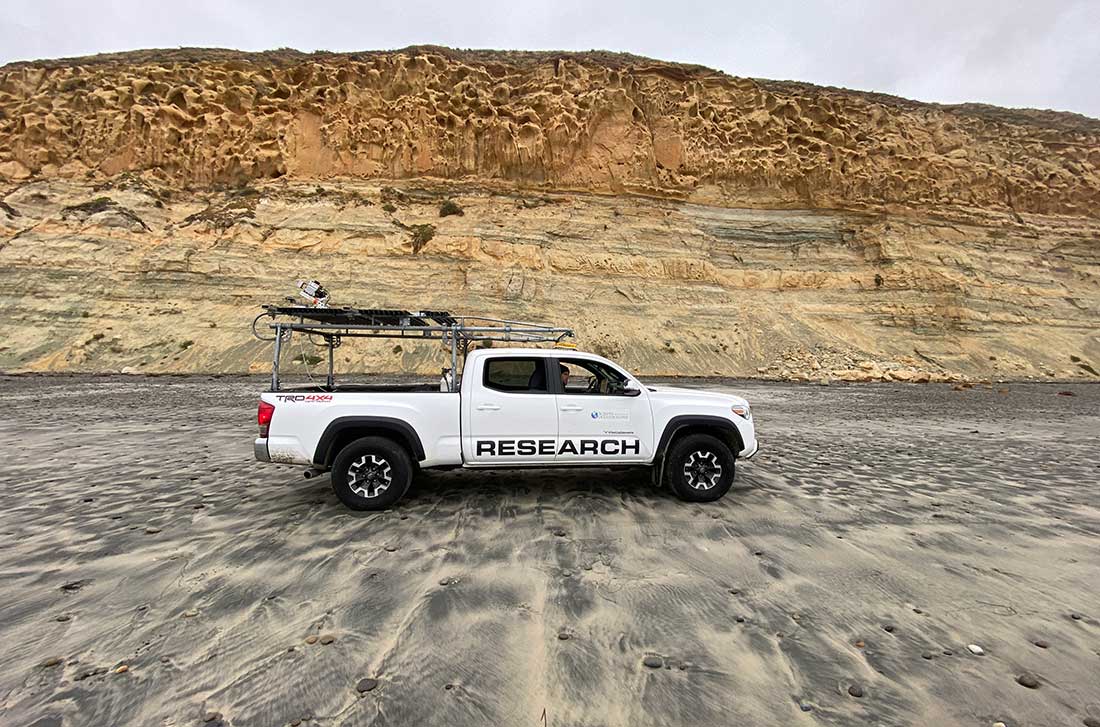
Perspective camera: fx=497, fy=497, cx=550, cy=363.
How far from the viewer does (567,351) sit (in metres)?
6.10

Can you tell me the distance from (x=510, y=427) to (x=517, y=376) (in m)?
0.68

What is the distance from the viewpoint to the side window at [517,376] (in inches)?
231

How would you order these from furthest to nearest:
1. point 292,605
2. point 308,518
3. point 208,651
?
point 308,518 < point 292,605 < point 208,651

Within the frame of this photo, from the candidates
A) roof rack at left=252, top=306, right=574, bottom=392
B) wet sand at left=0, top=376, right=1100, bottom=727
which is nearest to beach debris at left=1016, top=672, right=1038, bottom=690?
wet sand at left=0, top=376, right=1100, bottom=727

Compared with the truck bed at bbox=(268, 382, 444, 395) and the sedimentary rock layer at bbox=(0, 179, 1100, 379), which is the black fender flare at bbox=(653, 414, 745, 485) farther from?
the sedimentary rock layer at bbox=(0, 179, 1100, 379)

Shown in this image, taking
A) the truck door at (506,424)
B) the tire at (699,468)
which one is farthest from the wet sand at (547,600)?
the truck door at (506,424)

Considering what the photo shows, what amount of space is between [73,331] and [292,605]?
33351mm

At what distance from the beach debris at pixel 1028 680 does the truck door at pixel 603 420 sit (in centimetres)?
352

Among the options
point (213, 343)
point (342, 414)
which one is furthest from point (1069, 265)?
point (213, 343)

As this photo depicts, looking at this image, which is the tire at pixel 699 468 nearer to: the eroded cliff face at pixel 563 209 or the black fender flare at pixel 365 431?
the black fender flare at pixel 365 431

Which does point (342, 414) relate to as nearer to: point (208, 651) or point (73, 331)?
point (208, 651)

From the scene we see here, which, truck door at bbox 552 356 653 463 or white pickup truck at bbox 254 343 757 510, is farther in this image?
truck door at bbox 552 356 653 463

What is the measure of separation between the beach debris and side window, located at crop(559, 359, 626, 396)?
12.9 ft

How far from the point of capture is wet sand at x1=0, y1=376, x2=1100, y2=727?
255 cm
